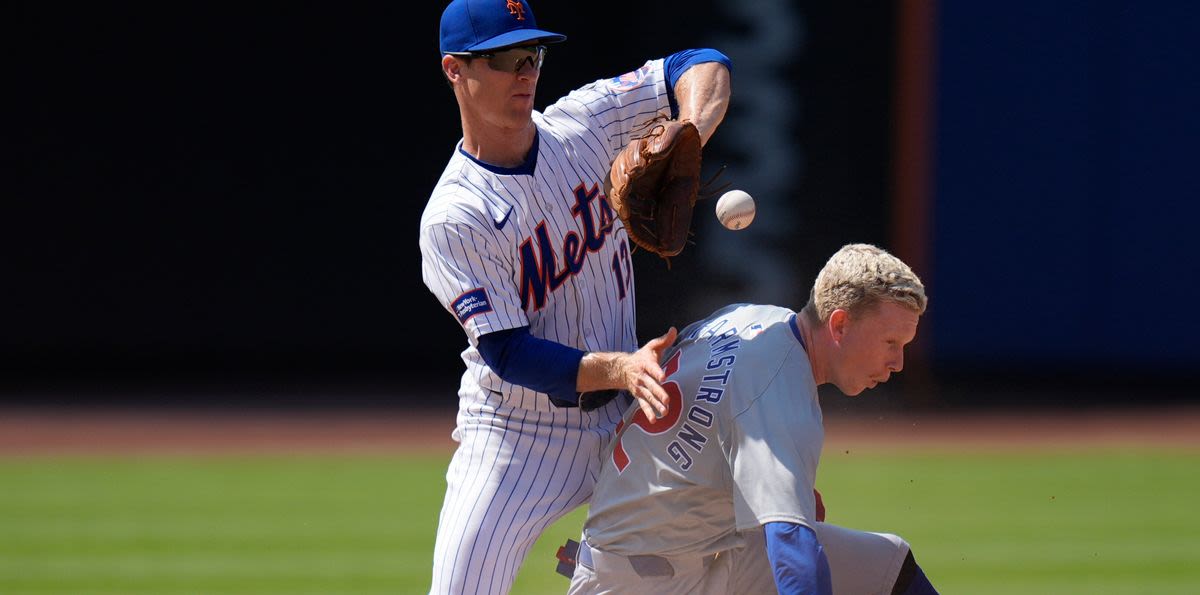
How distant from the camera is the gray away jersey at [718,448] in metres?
2.94

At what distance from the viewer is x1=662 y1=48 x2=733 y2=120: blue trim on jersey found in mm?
3934

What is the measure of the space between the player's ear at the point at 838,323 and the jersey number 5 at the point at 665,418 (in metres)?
0.36

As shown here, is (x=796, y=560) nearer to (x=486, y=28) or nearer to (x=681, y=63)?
(x=486, y=28)

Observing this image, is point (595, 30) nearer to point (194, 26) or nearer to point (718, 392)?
point (194, 26)

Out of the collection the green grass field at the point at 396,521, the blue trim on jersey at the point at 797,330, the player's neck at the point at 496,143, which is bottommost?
the green grass field at the point at 396,521

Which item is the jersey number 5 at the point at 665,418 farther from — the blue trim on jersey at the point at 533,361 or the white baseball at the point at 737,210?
the white baseball at the point at 737,210

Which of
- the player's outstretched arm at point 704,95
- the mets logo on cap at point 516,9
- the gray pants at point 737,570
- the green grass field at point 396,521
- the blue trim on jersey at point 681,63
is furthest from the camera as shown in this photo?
the green grass field at point 396,521

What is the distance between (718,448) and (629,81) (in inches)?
50.0

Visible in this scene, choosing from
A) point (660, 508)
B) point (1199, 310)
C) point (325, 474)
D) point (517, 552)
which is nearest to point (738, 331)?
point (660, 508)

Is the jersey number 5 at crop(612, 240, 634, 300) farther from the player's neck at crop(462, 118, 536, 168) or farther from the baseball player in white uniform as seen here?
the player's neck at crop(462, 118, 536, 168)

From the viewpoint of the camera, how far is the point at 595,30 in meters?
13.3

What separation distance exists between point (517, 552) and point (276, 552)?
3409mm

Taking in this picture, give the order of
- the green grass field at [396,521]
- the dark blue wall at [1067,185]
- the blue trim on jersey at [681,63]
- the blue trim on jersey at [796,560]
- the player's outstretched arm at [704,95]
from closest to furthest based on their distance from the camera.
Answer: the blue trim on jersey at [796,560], the player's outstretched arm at [704,95], the blue trim on jersey at [681,63], the green grass field at [396,521], the dark blue wall at [1067,185]

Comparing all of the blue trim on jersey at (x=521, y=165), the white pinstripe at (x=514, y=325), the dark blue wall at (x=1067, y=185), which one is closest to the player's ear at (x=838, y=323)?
the white pinstripe at (x=514, y=325)
